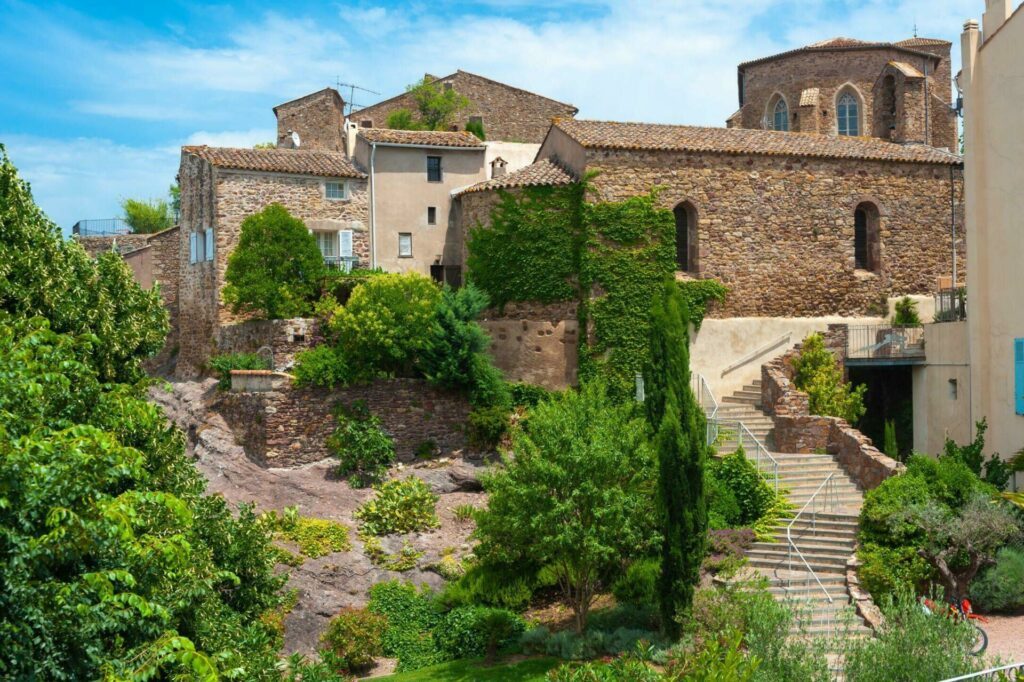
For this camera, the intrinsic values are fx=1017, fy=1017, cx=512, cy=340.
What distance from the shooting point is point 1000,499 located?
73.7ft

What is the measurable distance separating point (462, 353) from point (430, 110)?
21555mm

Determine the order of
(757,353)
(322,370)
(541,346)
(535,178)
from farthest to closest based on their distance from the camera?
(757,353), (535,178), (541,346), (322,370)

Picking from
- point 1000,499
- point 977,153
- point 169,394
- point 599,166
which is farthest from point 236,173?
point 1000,499

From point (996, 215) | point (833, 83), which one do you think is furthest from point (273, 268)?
point (833, 83)

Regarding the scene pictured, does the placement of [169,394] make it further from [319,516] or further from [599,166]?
[599,166]

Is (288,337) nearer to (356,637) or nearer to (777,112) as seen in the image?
(356,637)

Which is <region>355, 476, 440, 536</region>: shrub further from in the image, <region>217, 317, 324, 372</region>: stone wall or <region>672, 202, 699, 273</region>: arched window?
<region>672, 202, 699, 273</region>: arched window

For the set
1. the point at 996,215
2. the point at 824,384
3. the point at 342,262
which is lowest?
the point at 824,384

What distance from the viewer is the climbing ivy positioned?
3075 cm

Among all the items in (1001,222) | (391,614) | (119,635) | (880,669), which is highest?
(1001,222)

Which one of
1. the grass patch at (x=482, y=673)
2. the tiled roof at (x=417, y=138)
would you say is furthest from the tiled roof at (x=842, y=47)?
the grass patch at (x=482, y=673)

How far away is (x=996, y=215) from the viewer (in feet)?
83.6

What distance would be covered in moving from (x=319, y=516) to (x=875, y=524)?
13.8 meters

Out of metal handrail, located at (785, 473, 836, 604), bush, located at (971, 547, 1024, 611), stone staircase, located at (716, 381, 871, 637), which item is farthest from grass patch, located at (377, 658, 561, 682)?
bush, located at (971, 547, 1024, 611)
